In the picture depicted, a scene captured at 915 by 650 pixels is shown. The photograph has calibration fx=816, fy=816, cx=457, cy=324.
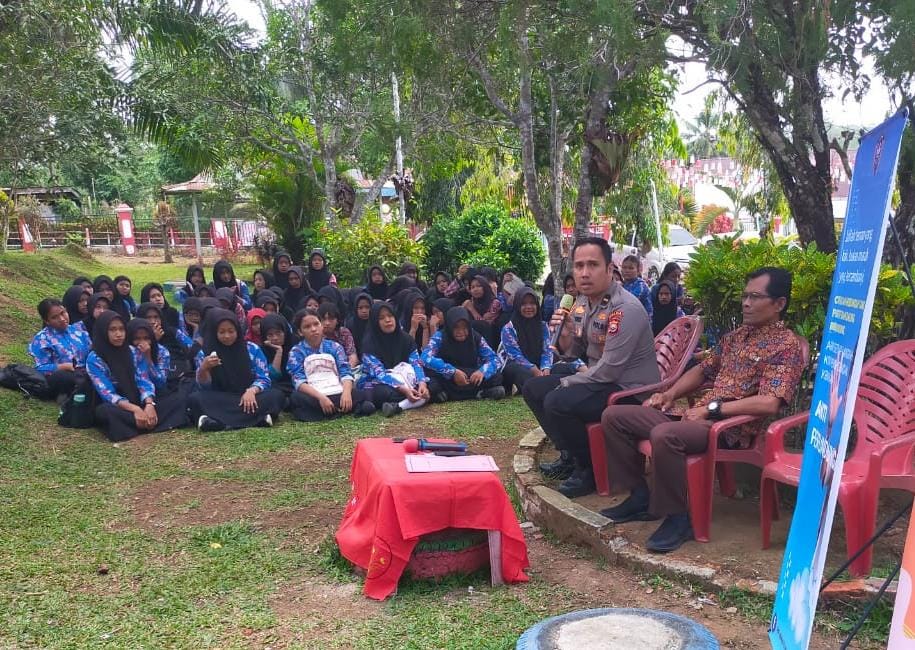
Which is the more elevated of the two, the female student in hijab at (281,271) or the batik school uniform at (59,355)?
the female student in hijab at (281,271)

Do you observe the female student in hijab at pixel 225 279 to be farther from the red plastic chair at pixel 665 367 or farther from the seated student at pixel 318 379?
the red plastic chair at pixel 665 367

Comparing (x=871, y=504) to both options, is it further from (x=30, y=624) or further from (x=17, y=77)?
(x=17, y=77)

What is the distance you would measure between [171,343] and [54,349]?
51.6 inches

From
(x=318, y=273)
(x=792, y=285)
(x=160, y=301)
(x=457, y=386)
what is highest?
(x=318, y=273)

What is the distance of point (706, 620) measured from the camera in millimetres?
3215

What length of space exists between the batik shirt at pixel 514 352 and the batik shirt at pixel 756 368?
3.96 metres

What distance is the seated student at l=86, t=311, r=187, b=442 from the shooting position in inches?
260

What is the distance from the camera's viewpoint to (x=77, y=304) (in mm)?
8648

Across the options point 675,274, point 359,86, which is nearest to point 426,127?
point 359,86

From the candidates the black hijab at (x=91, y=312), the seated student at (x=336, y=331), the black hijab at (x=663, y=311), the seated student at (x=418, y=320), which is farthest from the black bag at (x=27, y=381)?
the black hijab at (x=663, y=311)

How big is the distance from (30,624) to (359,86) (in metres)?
12.0

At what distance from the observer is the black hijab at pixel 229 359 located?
6.93m

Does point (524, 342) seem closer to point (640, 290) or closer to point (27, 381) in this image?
point (640, 290)

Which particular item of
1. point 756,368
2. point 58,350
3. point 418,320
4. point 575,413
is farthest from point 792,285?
point 58,350
